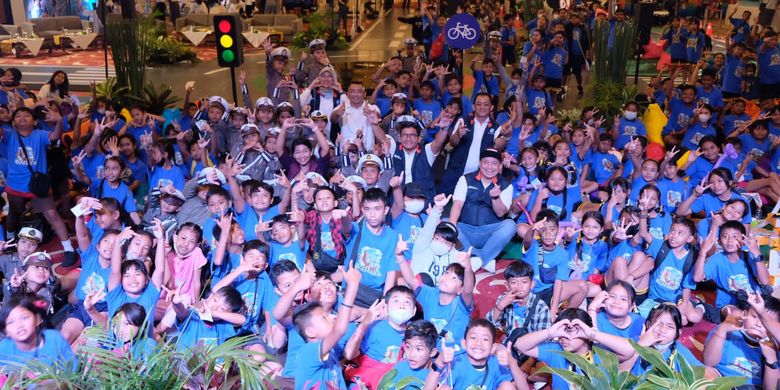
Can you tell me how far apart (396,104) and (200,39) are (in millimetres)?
11749

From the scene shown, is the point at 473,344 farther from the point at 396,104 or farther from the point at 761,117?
the point at 761,117

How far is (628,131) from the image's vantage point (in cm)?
832

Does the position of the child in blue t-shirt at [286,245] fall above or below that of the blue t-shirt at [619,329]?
above

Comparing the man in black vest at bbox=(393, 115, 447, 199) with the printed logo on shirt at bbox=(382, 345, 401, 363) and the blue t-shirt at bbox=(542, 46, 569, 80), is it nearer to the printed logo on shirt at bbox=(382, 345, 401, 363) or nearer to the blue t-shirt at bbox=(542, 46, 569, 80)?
the printed logo on shirt at bbox=(382, 345, 401, 363)

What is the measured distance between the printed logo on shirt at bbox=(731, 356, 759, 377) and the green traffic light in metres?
5.68

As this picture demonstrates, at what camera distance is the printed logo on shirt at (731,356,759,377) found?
12.8 feet

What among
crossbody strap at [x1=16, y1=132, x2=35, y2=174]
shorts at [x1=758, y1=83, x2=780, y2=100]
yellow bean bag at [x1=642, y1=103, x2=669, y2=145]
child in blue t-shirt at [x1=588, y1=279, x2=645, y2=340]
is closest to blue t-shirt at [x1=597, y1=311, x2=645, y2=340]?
child in blue t-shirt at [x1=588, y1=279, x2=645, y2=340]

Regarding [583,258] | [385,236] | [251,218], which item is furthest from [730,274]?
[251,218]

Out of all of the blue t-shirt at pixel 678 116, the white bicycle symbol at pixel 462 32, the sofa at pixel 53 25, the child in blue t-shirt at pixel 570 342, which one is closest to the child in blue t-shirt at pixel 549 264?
the child in blue t-shirt at pixel 570 342

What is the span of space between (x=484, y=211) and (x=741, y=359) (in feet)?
8.49

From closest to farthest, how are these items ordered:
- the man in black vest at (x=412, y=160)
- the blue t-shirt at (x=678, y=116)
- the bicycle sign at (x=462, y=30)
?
the man in black vest at (x=412, y=160)
the bicycle sign at (x=462, y=30)
the blue t-shirt at (x=678, y=116)

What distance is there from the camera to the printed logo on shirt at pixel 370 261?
16.1 ft

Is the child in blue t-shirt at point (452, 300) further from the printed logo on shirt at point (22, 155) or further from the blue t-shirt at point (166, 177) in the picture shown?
the printed logo on shirt at point (22, 155)

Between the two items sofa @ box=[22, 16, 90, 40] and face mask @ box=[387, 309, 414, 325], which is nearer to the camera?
face mask @ box=[387, 309, 414, 325]
